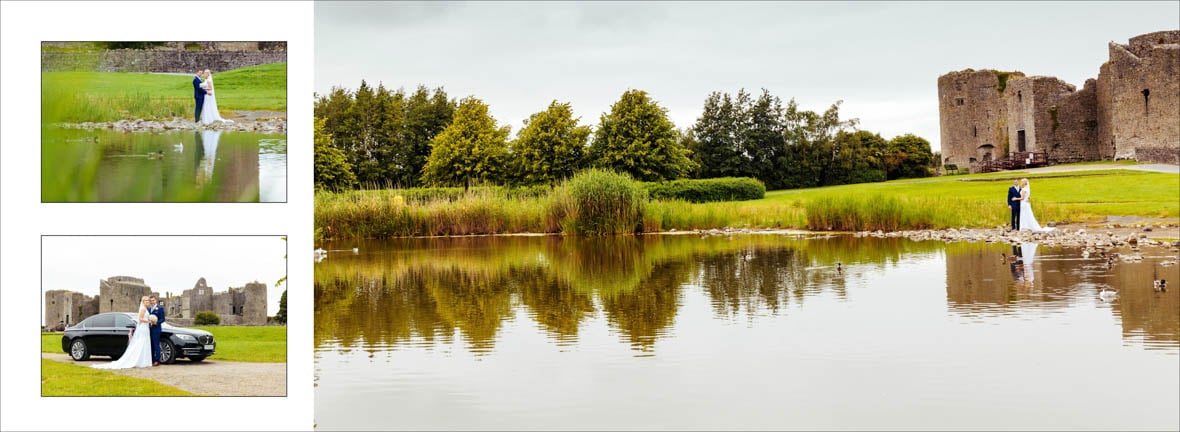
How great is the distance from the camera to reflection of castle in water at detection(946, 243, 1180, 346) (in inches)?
350

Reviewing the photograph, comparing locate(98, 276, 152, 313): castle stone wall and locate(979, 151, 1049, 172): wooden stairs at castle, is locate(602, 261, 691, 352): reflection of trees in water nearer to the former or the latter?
locate(98, 276, 152, 313): castle stone wall

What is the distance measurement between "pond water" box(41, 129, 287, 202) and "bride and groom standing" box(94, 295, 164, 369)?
517mm

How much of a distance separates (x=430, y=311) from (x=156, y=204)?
5.53 m

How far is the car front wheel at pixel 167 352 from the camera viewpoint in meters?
4.82

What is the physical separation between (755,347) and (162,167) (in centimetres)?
453

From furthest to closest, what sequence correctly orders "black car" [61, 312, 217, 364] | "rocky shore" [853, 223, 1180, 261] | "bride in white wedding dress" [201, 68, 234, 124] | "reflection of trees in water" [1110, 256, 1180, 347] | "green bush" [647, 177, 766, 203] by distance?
"green bush" [647, 177, 766, 203]
"rocky shore" [853, 223, 1180, 261]
"reflection of trees in water" [1110, 256, 1180, 347]
"bride in white wedding dress" [201, 68, 234, 124]
"black car" [61, 312, 217, 364]

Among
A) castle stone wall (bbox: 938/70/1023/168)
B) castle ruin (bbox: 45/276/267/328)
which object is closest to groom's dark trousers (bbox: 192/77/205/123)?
castle ruin (bbox: 45/276/267/328)

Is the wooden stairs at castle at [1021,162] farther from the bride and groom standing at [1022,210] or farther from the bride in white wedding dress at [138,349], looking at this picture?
the bride in white wedding dress at [138,349]

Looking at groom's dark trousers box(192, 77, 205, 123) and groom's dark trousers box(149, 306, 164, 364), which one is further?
groom's dark trousers box(192, 77, 205, 123)

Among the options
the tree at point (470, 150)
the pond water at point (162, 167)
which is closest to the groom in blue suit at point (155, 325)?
the pond water at point (162, 167)

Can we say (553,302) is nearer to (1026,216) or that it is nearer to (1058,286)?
(1058,286)

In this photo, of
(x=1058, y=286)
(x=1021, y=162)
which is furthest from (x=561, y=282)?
(x=1021, y=162)

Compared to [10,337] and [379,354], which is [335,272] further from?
[10,337]

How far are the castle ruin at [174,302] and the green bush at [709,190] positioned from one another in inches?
1203
